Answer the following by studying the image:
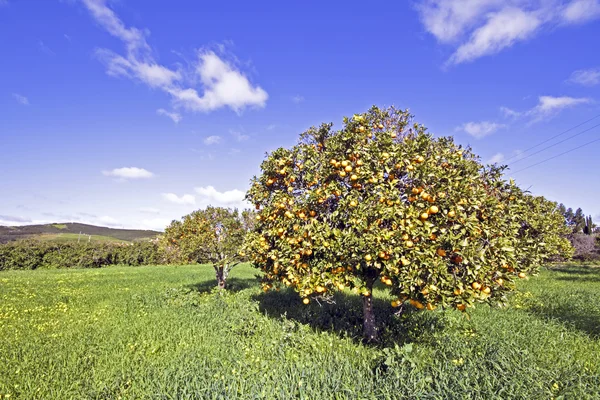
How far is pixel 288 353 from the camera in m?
6.68

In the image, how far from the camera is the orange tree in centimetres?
526

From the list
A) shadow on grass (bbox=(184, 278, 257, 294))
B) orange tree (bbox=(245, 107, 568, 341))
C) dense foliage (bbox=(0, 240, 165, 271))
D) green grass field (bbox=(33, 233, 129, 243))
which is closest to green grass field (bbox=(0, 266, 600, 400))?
orange tree (bbox=(245, 107, 568, 341))

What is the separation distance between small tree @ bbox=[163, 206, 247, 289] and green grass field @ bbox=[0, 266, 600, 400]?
7.55 ft

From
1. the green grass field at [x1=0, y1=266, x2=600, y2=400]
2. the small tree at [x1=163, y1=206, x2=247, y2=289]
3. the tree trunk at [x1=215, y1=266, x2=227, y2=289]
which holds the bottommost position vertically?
the green grass field at [x1=0, y1=266, x2=600, y2=400]

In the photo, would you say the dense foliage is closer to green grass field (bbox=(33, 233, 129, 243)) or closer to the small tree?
green grass field (bbox=(33, 233, 129, 243))

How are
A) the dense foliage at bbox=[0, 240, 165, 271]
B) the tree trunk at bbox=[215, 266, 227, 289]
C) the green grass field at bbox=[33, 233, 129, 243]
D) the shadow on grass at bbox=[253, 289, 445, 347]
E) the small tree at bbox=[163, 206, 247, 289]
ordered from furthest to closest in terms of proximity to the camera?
1. the green grass field at bbox=[33, 233, 129, 243]
2. the dense foliage at bbox=[0, 240, 165, 271]
3. the tree trunk at bbox=[215, 266, 227, 289]
4. the small tree at bbox=[163, 206, 247, 289]
5. the shadow on grass at bbox=[253, 289, 445, 347]

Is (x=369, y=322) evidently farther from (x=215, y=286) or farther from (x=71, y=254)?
(x=71, y=254)

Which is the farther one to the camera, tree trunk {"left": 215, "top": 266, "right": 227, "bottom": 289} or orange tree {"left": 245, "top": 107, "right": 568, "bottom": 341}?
tree trunk {"left": 215, "top": 266, "right": 227, "bottom": 289}

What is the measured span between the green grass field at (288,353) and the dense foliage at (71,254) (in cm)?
2908

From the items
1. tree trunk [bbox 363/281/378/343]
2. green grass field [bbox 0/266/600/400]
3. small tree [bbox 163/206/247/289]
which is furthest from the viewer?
small tree [bbox 163/206/247/289]

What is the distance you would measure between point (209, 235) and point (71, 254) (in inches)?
1261

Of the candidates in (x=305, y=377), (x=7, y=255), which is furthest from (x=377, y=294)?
(x=7, y=255)

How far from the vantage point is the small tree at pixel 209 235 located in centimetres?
1351

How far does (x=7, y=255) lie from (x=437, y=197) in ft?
143
